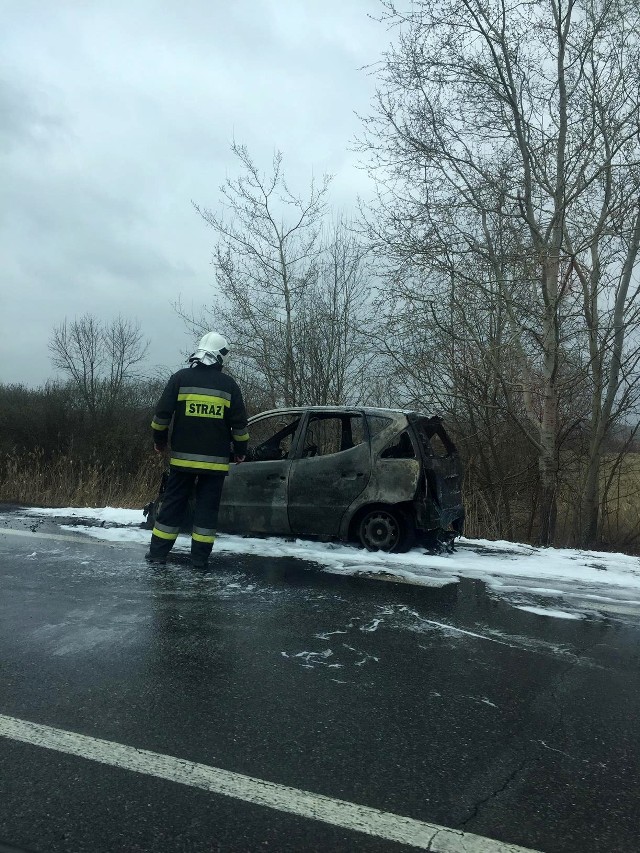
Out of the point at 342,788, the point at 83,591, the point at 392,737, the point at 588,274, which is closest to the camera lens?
the point at 342,788

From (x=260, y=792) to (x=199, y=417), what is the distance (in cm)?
406

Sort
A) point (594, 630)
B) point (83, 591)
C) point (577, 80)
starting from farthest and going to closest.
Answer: point (577, 80) < point (83, 591) < point (594, 630)

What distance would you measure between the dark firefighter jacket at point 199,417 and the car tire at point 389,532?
5.86ft

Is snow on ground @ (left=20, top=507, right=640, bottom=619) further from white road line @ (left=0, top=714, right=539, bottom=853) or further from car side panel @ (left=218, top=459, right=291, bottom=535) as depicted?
white road line @ (left=0, top=714, right=539, bottom=853)

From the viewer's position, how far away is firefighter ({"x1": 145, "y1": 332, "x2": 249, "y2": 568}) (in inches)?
249

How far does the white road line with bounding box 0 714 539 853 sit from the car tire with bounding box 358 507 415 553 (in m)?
4.55

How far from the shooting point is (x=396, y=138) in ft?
40.1

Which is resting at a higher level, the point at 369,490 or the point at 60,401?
the point at 60,401

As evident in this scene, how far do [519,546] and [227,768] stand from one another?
5.97 metres

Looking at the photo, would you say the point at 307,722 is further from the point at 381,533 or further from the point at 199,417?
the point at 381,533

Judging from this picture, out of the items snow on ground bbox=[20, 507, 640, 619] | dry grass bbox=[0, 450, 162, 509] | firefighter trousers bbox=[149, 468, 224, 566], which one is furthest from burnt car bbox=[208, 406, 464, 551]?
dry grass bbox=[0, 450, 162, 509]

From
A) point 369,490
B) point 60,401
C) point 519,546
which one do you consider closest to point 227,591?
point 369,490

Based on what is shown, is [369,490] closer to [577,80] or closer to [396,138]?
[396,138]

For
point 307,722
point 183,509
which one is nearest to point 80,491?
point 183,509
